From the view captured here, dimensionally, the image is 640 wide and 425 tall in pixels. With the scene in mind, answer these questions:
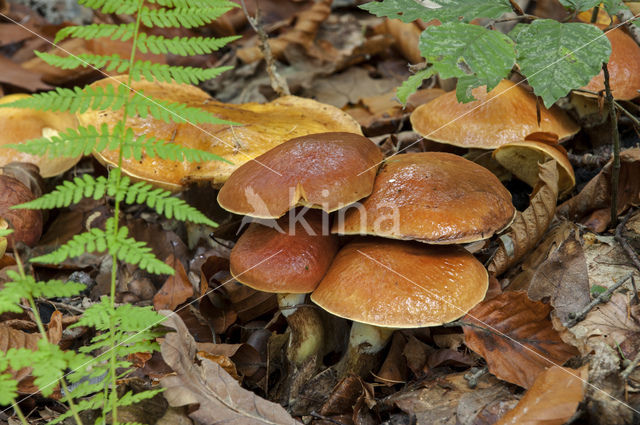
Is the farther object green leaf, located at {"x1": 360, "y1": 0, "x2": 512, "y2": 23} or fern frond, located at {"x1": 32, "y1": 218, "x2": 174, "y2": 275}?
green leaf, located at {"x1": 360, "y1": 0, "x2": 512, "y2": 23}

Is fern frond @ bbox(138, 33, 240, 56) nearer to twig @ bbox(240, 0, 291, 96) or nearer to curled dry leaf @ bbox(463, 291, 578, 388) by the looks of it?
curled dry leaf @ bbox(463, 291, 578, 388)

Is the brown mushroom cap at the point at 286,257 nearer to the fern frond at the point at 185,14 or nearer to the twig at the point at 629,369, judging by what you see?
the fern frond at the point at 185,14

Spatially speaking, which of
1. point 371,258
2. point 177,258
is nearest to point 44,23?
point 177,258

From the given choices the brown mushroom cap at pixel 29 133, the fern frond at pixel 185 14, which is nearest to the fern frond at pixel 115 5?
the fern frond at pixel 185 14

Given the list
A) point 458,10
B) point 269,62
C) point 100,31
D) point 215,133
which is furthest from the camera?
point 269,62

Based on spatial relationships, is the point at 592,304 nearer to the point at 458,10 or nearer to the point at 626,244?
the point at 626,244

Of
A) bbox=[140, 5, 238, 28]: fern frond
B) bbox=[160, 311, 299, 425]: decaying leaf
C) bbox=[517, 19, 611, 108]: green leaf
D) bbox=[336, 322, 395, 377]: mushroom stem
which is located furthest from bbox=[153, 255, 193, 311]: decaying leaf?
bbox=[517, 19, 611, 108]: green leaf

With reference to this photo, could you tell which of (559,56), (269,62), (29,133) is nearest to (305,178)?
(559,56)
